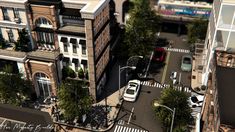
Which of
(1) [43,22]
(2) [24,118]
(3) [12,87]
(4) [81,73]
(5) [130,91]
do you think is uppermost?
(1) [43,22]

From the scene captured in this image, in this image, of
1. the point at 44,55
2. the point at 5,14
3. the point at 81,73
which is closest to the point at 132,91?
the point at 81,73

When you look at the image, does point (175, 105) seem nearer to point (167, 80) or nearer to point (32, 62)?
point (167, 80)

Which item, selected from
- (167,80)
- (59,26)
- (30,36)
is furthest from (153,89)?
(30,36)

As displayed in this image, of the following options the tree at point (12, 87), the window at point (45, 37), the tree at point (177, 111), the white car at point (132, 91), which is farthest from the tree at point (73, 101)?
the tree at point (177, 111)

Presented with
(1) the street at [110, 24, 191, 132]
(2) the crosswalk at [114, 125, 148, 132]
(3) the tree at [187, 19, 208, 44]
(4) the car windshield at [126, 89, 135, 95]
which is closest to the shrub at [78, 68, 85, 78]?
(4) the car windshield at [126, 89, 135, 95]

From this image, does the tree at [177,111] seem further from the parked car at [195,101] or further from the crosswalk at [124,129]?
the parked car at [195,101]

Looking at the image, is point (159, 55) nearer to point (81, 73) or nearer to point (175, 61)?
point (175, 61)
